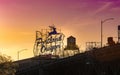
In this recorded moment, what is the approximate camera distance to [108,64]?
9694 centimetres

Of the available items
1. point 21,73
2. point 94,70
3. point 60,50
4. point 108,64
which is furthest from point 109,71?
point 60,50

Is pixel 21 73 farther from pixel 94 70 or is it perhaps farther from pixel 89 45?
pixel 94 70

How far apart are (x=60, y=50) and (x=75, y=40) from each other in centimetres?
1459

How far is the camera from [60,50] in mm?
181875

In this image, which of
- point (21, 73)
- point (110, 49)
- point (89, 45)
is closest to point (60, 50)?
point (89, 45)

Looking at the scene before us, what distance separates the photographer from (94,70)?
104250mm

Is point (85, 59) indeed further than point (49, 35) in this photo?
No

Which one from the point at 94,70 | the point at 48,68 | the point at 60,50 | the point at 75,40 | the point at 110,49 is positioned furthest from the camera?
the point at 75,40

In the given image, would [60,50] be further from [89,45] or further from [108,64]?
[108,64]

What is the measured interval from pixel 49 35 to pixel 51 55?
913 cm

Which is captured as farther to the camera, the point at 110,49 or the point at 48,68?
the point at 48,68

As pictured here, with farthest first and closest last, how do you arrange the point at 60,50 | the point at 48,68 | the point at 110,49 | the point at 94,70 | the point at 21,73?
the point at 60,50 < the point at 21,73 < the point at 48,68 < the point at 94,70 < the point at 110,49

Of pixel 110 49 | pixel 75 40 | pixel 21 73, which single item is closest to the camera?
pixel 110 49

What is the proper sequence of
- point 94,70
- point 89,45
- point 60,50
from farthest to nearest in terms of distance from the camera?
point 60,50 < point 89,45 < point 94,70
